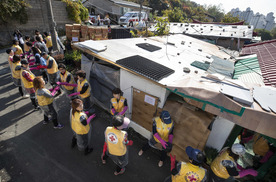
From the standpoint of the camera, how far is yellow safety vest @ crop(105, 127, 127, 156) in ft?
11.2

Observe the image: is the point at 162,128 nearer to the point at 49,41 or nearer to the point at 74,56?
the point at 74,56

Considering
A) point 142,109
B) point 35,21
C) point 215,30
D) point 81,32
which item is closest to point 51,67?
point 81,32

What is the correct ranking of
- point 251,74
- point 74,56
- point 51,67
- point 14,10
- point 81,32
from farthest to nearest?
point 14,10
point 81,32
point 74,56
point 51,67
point 251,74

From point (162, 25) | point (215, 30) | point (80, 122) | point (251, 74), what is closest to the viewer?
point (80, 122)

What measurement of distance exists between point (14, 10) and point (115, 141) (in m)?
16.5

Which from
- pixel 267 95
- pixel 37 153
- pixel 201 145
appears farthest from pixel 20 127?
pixel 267 95

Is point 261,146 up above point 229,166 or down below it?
below

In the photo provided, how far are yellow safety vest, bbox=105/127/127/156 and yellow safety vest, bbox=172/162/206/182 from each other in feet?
4.84

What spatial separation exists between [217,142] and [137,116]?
287cm

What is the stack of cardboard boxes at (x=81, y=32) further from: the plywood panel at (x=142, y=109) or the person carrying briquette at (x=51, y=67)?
the plywood panel at (x=142, y=109)

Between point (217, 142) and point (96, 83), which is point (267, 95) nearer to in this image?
point (217, 142)

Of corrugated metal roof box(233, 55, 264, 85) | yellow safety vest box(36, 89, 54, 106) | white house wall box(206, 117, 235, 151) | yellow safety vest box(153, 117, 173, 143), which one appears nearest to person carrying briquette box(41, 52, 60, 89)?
yellow safety vest box(36, 89, 54, 106)

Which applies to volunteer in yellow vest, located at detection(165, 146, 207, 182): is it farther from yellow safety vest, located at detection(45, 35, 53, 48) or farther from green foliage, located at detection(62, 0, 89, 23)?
green foliage, located at detection(62, 0, 89, 23)

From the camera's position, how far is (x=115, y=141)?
350cm
